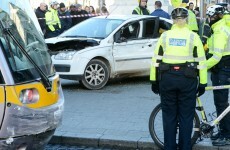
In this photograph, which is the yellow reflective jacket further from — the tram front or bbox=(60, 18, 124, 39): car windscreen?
bbox=(60, 18, 124, 39): car windscreen

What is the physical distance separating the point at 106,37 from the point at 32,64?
601 centimetres

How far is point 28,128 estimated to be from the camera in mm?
5023

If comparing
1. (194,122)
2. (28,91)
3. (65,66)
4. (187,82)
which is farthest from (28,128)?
(65,66)

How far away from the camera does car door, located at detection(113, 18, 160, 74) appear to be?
11266 millimetres

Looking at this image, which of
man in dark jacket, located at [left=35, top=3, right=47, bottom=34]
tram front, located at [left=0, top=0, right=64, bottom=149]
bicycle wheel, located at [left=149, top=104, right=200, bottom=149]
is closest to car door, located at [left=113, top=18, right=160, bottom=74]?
bicycle wheel, located at [left=149, top=104, right=200, bottom=149]

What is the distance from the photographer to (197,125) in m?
6.41

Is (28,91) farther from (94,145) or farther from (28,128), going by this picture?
(94,145)

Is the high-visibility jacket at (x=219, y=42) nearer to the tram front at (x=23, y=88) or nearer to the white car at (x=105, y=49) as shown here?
the tram front at (x=23, y=88)

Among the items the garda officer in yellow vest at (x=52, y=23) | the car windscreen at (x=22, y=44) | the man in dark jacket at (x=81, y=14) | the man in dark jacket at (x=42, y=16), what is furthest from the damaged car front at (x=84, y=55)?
the man in dark jacket at (x=81, y=14)

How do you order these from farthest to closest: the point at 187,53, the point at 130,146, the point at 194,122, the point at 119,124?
the point at 119,124
the point at 130,146
the point at 194,122
the point at 187,53

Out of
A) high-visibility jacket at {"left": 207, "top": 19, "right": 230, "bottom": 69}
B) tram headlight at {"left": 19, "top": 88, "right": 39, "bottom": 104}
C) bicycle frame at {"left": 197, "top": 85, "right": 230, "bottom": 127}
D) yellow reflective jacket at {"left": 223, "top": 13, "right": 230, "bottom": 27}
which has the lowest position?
bicycle frame at {"left": 197, "top": 85, "right": 230, "bottom": 127}

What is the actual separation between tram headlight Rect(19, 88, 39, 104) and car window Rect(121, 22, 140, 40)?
6.49 meters

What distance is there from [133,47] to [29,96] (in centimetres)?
657

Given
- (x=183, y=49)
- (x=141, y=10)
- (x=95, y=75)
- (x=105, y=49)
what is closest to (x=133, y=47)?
(x=105, y=49)
